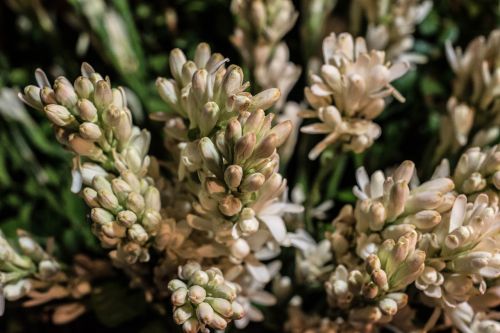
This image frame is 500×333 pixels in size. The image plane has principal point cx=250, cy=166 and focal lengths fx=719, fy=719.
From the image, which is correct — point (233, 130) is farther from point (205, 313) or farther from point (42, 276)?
point (42, 276)

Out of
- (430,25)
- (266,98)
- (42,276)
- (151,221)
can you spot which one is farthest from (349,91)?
(430,25)

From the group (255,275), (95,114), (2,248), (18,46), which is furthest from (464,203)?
(18,46)

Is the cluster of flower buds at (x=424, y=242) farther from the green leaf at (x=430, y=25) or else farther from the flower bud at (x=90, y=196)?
the green leaf at (x=430, y=25)

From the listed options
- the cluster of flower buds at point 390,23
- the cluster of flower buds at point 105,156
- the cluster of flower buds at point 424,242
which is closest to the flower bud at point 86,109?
the cluster of flower buds at point 105,156

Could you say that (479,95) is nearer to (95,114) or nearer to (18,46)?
(95,114)

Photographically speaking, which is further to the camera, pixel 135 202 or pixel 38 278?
pixel 38 278

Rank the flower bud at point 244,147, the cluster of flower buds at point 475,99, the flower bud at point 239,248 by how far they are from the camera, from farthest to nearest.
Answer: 1. the cluster of flower buds at point 475,99
2. the flower bud at point 239,248
3. the flower bud at point 244,147
